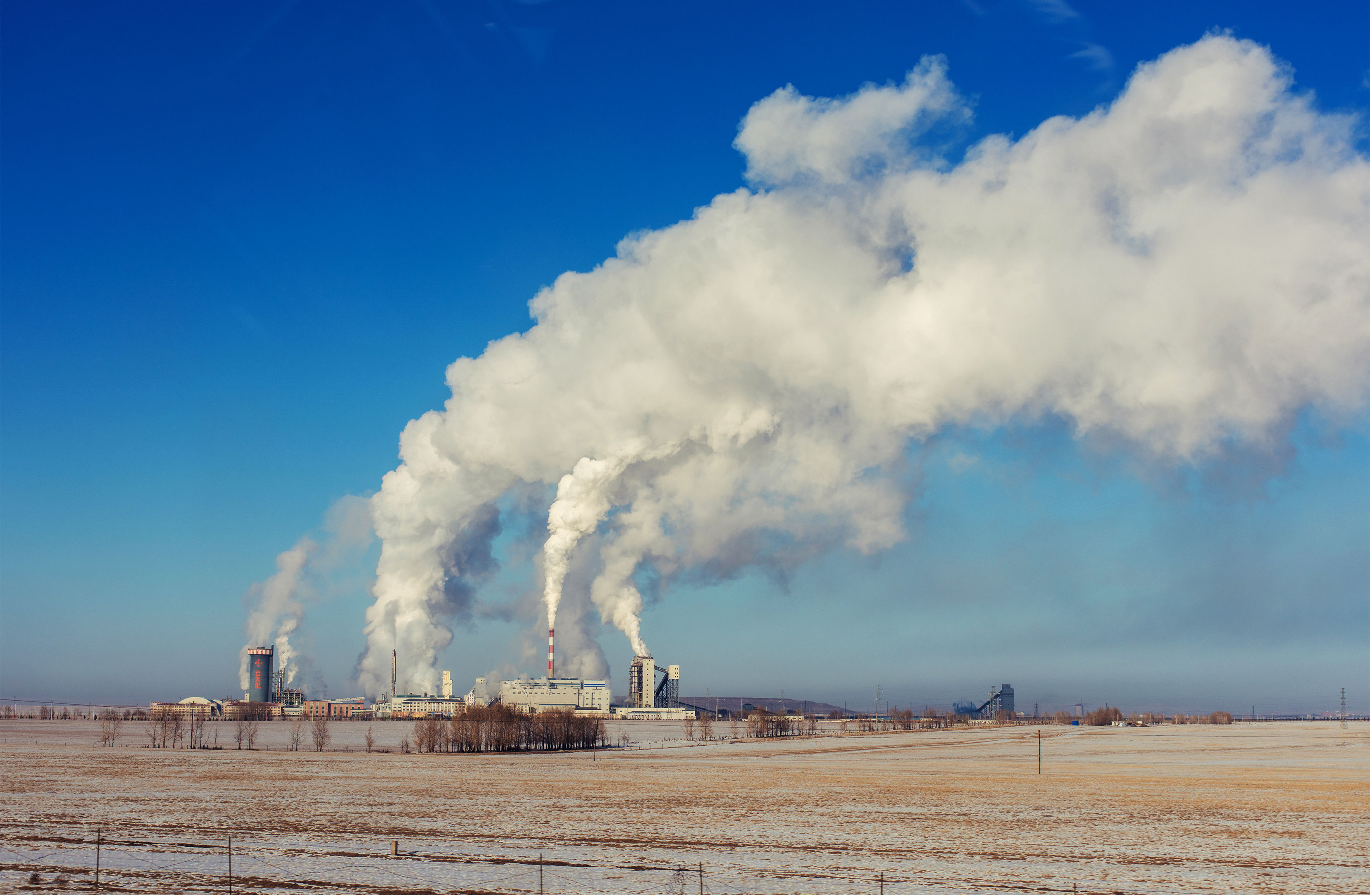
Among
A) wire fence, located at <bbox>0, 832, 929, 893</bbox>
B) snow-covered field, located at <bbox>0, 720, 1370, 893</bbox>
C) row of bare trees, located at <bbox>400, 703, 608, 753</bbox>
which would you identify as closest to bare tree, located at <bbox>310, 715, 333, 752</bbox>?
row of bare trees, located at <bbox>400, 703, 608, 753</bbox>

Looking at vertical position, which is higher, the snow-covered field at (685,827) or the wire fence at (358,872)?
the wire fence at (358,872)

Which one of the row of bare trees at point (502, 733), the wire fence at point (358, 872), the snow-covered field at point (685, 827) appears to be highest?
the wire fence at point (358, 872)

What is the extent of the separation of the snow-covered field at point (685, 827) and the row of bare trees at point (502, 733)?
37.1 meters

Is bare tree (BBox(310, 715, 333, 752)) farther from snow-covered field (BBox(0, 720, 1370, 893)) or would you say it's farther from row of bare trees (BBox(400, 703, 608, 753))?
snow-covered field (BBox(0, 720, 1370, 893))

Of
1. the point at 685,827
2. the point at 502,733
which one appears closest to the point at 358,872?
the point at 685,827

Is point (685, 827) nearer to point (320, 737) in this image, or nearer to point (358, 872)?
point (358, 872)

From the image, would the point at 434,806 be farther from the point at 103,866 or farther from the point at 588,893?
the point at 588,893

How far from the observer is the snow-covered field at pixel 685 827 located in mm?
30422

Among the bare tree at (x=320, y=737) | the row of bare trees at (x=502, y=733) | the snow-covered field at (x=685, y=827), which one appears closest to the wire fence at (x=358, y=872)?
the snow-covered field at (x=685, y=827)

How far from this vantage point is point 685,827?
42.8 meters

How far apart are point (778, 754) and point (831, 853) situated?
81627mm

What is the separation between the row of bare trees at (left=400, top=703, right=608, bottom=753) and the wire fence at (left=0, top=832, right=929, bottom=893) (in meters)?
88.4

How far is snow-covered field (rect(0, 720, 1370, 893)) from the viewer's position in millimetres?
30422

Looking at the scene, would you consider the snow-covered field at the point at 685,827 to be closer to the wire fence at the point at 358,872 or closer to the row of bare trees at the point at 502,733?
the wire fence at the point at 358,872
